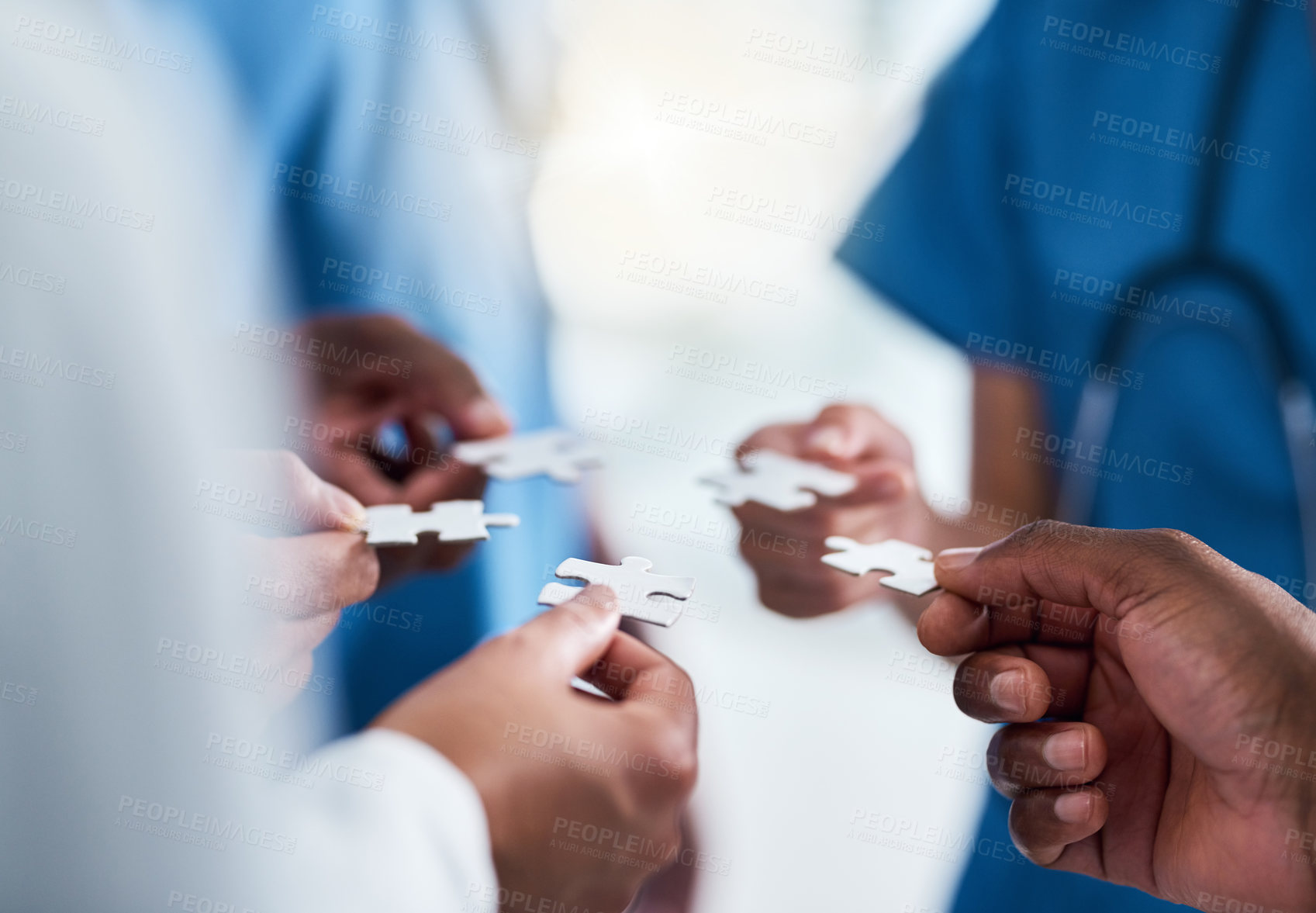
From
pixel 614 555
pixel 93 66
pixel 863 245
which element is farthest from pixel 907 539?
pixel 93 66

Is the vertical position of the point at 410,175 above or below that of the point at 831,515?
above

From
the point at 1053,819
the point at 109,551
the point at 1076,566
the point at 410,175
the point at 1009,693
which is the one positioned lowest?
the point at 1053,819

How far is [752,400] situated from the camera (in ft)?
5.71

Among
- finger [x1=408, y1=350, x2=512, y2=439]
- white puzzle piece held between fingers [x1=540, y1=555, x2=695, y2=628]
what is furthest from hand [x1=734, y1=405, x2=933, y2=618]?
finger [x1=408, y1=350, x2=512, y2=439]

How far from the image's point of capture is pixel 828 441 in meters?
1.52

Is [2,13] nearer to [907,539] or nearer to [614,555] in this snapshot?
[614,555]

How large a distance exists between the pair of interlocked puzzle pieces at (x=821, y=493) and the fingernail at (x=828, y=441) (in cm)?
Result: 5

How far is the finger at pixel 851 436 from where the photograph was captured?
1.51 m

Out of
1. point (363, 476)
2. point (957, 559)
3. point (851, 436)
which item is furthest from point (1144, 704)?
point (363, 476)

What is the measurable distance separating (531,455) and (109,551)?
960 mm

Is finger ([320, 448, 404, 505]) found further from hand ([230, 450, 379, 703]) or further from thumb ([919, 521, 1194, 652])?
thumb ([919, 521, 1194, 652])

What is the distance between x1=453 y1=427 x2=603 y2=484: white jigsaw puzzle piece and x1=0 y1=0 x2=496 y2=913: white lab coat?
0.83 metres

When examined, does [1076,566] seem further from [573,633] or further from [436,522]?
[436,522]

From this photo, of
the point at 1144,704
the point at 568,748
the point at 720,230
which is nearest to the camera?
the point at 568,748
